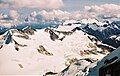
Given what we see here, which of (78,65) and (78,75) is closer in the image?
(78,75)

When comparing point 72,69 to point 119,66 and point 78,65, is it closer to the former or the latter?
point 78,65

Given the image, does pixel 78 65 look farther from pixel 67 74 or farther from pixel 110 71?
pixel 110 71

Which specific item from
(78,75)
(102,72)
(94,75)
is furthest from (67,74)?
(102,72)

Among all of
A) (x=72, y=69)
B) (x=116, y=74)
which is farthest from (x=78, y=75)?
(x=116, y=74)

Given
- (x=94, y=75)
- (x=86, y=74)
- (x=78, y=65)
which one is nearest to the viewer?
(x=94, y=75)

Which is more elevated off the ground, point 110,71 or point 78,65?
point 110,71

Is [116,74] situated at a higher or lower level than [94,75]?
higher

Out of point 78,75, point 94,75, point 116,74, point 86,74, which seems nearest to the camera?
point 116,74

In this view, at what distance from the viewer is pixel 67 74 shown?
134000 millimetres

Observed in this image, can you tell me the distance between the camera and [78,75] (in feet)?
365

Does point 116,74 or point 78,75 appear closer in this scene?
point 116,74

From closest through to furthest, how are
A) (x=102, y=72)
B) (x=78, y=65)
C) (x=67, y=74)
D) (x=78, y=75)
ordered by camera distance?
(x=102, y=72)
(x=78, y=75)
(x=67, y=74)
(x=78, y=65)

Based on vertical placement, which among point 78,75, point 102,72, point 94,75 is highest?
point 102,72

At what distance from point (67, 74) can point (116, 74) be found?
7915 centimetres
